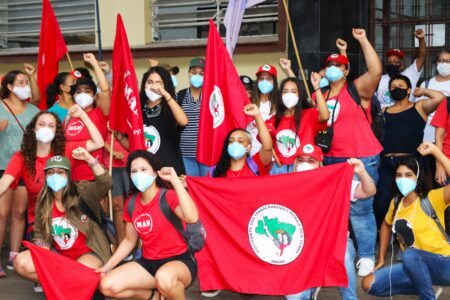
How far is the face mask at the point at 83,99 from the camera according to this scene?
801 cm

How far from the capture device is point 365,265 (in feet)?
24.2

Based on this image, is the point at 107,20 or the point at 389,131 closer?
the point at 389,131

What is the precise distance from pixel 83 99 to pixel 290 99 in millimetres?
1927

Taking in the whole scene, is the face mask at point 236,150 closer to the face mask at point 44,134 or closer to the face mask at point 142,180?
the face mask at point 142,180

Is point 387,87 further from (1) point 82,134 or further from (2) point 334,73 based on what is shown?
(1) point 82,134

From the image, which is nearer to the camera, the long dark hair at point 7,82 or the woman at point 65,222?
the woman at point 65,222

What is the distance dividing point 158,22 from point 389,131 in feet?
15.4

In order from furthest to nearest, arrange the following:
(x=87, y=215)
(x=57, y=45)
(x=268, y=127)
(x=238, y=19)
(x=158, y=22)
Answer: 1. (x=158, y=22)
2. (x=57, y=45)
3. (x=238, y=19)
4. (x=268, y=127)
5. (x=87, y=215)

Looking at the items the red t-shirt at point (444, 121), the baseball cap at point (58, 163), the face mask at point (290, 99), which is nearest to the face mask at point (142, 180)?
the baseball cap at point (58, 163)

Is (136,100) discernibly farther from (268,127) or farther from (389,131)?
Result: (389,131)

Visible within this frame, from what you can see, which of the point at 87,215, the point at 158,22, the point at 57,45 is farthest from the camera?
the point at 158,22

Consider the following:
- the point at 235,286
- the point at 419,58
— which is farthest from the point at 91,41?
the point at 235,286

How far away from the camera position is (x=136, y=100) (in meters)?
7.36

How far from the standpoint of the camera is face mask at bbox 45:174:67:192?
6.84 metres
